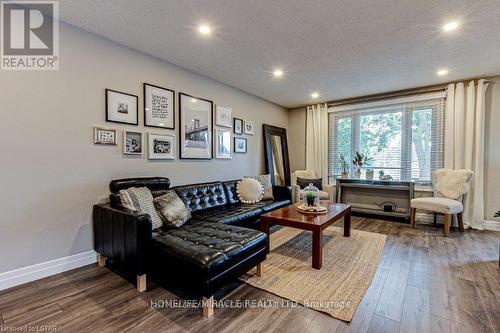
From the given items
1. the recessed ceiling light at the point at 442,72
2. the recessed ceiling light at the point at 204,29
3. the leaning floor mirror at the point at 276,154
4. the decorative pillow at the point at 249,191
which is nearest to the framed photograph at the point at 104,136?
the recessed ceiling light at the point at 204,29

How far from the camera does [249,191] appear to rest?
367cm

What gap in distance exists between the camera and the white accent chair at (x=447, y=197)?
11.2 feet

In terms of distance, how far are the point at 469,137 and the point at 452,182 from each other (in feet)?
2.65

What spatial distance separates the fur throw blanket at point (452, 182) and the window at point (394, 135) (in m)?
0.38

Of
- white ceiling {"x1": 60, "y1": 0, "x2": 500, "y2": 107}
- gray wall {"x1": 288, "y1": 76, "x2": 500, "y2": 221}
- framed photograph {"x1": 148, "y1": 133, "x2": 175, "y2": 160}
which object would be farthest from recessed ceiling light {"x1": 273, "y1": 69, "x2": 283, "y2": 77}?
gray wall {"x1": 288, "y1": 76, "x2": 500, "y2": 221}

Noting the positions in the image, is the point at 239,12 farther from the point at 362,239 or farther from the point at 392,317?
the point at 362,239

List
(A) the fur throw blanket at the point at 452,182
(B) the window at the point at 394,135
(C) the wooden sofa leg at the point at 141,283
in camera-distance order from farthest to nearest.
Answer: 1. (B) the window at the point at 394,135
2. (A) the fur throw blanket at the point at 452,182
3. (C) the wooden sofa leg at the point at 141,283

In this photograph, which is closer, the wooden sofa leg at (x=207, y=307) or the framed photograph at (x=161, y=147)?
the wooden sofa leg at (x=207, y=307)

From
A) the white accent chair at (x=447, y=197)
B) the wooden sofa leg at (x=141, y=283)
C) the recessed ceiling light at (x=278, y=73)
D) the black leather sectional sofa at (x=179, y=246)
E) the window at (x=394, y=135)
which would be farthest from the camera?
the window at (x=394, y=135)

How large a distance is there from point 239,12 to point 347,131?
3.87 metres

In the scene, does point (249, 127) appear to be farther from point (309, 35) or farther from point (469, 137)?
point (469, 137)

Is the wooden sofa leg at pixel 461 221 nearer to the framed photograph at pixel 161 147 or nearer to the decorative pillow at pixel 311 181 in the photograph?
the decorative pillow at pixel 311 181

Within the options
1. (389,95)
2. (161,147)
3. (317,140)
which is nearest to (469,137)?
(389,95)

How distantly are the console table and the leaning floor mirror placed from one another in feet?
4.20
